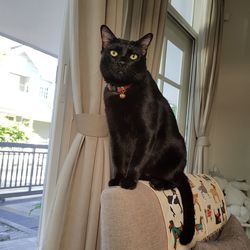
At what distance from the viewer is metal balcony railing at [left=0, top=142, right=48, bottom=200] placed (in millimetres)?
1502

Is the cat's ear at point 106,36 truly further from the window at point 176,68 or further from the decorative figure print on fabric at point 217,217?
the window at point 176,68

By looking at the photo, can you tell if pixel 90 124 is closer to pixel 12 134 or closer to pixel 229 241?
pixel 12 134

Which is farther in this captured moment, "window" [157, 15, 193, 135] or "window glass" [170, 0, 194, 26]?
"window glass" [170, 0, 194, 26]

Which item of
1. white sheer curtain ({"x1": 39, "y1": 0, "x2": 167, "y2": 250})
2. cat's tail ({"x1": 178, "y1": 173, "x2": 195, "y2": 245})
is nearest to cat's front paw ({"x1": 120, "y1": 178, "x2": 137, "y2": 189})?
white sheer curtain ({"x1": 39, "y1": 0, "x2": 167, "y2": 250})

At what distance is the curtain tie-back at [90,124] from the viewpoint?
1107 mm

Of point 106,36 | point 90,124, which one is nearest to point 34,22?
point 106,36

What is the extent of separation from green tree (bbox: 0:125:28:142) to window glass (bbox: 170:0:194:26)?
159 cm

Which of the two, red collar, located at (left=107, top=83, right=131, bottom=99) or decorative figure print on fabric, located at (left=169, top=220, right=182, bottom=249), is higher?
red collar, located at (left=107, top=83, right=131, bottom=99)

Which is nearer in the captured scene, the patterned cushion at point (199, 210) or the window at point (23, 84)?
the patterned cushion at point (199, 210)

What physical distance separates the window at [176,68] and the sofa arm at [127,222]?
4.38ft

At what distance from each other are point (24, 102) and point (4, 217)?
702 millimetres

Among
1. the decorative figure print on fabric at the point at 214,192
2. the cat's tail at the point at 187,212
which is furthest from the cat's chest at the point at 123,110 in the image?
the decorative figure print on fabric at the point at 214,192

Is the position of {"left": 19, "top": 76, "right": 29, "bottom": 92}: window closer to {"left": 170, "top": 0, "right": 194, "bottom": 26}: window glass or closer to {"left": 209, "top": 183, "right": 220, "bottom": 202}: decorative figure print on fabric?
{"left": 209, "top": 183, "right": 220, "bottom": 202}: decorative figure print on fabric

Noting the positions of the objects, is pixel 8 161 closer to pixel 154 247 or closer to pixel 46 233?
pixel 46 233
